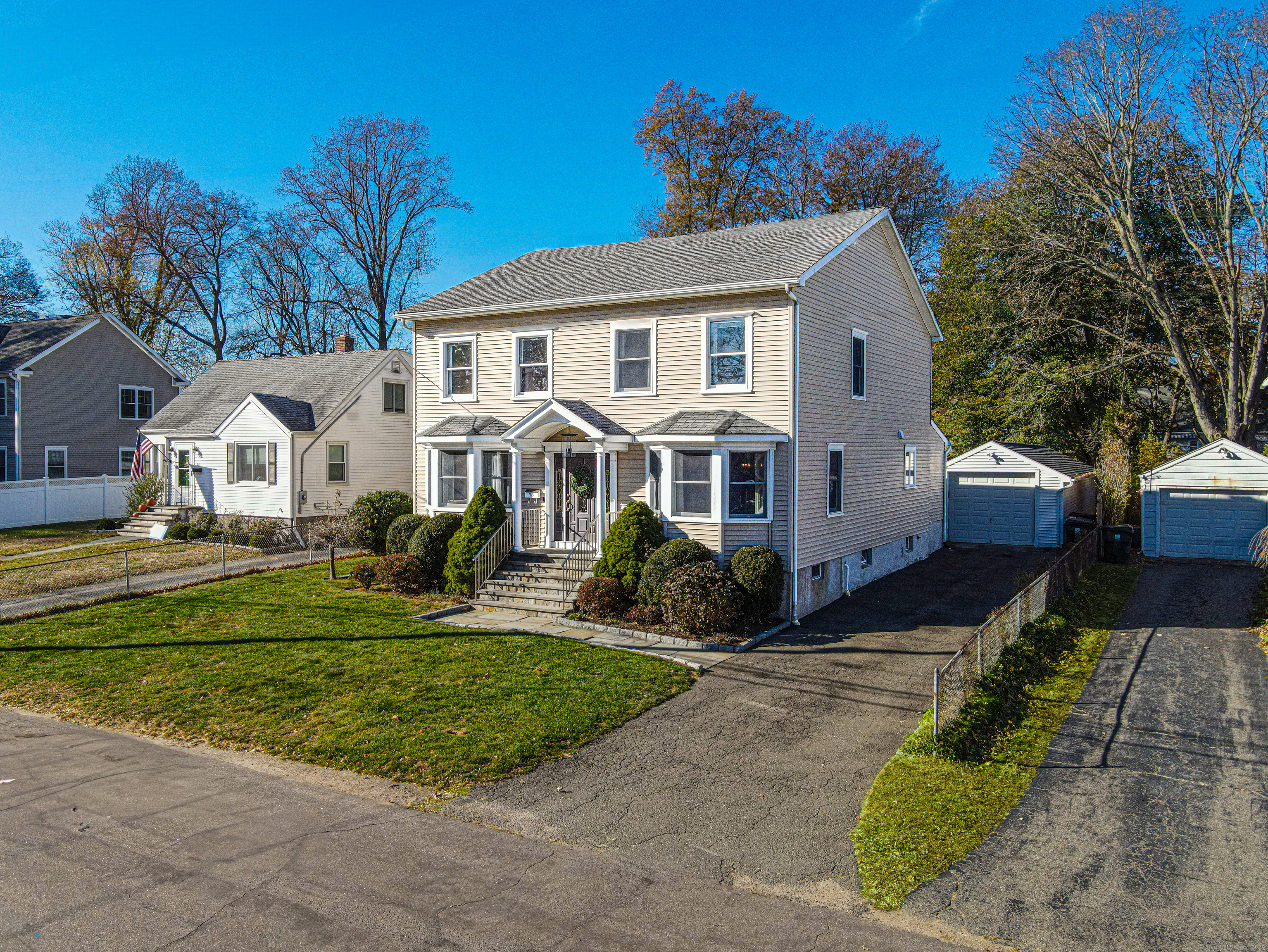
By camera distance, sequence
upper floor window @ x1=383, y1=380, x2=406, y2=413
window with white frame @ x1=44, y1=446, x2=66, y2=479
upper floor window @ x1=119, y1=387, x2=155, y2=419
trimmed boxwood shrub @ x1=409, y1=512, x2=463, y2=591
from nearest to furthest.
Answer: trimmed boxwood shrub @ x1=409, y1=512, x2=463, y2=591, upper floor window @ x1=383, y1=380, x2=406, y2=413, window with white frame @ x1=44, y1=446, x2=66, y2=479, upper floor window @ x1=119, y1=387, x2=155, y2=419

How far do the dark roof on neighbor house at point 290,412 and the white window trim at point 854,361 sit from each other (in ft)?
55.2

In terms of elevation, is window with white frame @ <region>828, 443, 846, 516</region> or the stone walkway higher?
window with white frame @ <region>828, 443, 846, 516</region>

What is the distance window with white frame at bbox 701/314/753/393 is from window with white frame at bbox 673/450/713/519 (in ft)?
5.02

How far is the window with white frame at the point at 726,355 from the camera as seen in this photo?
55.5ft

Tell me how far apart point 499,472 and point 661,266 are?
20.8ft

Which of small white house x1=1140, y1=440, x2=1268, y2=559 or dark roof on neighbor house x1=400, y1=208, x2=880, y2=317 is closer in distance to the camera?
dark roof on neighbor house x1=400, y1=208, x2=880, y2=317

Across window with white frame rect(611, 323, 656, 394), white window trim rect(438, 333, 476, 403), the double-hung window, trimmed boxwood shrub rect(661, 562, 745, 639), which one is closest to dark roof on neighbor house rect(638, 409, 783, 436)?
window with white frame rect(611, 323, 656, 394)

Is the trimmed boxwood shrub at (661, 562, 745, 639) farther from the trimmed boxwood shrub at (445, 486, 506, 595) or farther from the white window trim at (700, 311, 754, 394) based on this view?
the trimmed boxwood shrub at (445, 486, 506, 595)

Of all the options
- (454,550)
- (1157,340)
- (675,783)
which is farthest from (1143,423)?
(675,783)

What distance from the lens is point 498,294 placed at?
20375mm

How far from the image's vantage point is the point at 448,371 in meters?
20.7

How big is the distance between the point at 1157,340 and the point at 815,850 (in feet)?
99.2

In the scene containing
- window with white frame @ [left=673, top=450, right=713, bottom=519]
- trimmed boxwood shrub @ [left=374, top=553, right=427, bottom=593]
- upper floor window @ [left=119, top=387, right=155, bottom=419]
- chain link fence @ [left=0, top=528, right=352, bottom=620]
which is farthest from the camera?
upper floor window @ [left=119, top=387, right=155, bottom=419]

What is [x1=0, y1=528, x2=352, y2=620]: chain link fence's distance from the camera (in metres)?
17.1
